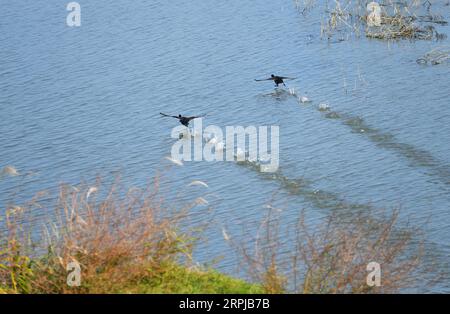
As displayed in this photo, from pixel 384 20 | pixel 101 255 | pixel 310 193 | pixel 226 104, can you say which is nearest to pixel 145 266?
pixel 101 255

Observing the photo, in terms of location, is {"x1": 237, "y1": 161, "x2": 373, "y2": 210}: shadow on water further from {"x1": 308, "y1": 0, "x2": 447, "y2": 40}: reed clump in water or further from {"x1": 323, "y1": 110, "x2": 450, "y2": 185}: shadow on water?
{"x1": 308, "y1": 0, "x2": 447, "y2": 40}: reed clump in water

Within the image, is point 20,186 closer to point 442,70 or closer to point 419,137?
→ point 419,137

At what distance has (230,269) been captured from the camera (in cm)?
1065

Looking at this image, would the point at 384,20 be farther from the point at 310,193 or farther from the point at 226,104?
the point at 310,193

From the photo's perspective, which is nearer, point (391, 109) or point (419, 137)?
point (419, 137)

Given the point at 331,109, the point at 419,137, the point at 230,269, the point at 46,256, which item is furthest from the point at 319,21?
the point at 46,256

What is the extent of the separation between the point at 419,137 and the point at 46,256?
8.25 m

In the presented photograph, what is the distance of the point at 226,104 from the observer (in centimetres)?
1773

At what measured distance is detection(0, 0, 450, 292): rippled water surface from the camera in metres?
13.8

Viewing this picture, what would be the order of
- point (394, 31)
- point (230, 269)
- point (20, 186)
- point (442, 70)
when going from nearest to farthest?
point (230, 269)
point (20, 186)
point (442, 70)
point (394, 31)

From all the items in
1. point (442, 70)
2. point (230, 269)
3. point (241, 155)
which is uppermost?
point (442, 70)

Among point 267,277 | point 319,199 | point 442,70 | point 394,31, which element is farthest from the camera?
point 394,31

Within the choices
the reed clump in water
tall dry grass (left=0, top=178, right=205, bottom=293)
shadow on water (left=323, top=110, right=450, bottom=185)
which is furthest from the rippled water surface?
tall dry grass (left=0, top=178, right=205, bottom=293)

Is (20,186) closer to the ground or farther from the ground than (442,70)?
closer to the ground
